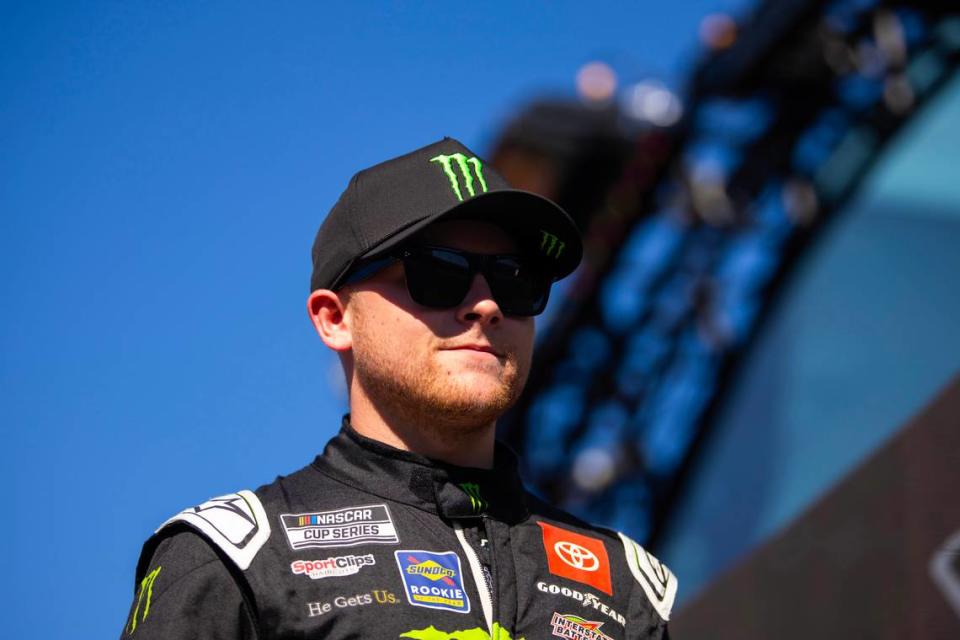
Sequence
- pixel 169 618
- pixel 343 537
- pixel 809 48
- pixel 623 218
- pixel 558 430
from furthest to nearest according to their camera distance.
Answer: pixel 558 430
pixel 623 218
pixel 809 48
pixel 343 537
pixel 169 618

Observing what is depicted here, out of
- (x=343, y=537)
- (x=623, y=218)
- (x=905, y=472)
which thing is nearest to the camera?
(x=343, y=537)

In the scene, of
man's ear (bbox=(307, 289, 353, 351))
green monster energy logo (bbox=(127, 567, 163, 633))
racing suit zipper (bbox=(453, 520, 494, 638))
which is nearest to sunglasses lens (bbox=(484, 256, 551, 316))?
man's ear (bbox=(307, 289, 353, 351))

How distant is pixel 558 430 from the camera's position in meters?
10.1

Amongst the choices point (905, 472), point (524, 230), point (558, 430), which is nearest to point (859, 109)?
point (558, 430)

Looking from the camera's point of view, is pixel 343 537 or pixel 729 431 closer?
pixel 343 537

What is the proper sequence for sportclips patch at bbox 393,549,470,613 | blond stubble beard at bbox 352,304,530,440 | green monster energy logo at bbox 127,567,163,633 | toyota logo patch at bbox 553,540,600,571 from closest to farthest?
green monster energy logo at bbox 127,567,163,633 → sportclips patch at bbox 393,549,470,613 → blond stubble beard at bbox 352,304,530,440 → toyota logo patch at bbox 553,540,600,571

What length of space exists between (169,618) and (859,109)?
777 cm

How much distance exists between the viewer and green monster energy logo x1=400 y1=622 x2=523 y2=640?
74.1 inches

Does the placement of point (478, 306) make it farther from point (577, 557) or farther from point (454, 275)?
point (577, 557)

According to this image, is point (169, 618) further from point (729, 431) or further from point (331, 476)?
point (729, 431)

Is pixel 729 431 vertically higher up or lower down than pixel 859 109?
lower down

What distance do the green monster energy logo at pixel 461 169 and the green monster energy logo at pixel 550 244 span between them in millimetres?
161

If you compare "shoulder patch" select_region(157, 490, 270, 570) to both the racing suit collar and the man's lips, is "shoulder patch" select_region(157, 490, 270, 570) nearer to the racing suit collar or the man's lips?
the racing suit collar

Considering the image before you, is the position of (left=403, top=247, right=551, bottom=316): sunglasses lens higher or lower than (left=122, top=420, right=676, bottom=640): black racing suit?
higher
